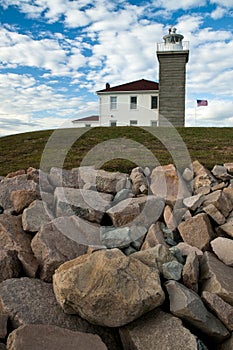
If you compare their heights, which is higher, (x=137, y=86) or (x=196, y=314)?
(x=137, y=86)

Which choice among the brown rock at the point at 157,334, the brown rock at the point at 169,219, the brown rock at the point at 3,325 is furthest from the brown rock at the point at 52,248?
the brown rock at the point at 169,219

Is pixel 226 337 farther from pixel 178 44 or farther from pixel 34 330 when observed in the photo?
pixel 178 44

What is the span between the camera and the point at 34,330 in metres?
3.05

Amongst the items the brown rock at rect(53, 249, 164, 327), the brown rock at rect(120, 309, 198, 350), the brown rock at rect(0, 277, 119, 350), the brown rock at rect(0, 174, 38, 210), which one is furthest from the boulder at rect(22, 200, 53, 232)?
the brown rock at rect(120, 309, 198, 350)

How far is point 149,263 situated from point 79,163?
4.48 metres

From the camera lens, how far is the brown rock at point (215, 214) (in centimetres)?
504

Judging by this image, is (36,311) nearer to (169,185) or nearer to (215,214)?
(215,214)

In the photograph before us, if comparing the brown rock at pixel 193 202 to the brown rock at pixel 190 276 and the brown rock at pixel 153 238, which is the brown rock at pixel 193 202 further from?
the brown rock at pixel 190 276

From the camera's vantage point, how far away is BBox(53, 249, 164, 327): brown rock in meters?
3.26

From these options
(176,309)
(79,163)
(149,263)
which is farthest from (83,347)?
(79,163)

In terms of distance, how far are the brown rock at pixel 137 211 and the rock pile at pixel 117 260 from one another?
0.6 inches

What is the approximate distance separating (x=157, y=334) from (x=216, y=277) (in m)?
0.99

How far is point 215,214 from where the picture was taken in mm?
5070

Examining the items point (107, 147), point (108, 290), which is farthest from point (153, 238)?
point (107, 147)
